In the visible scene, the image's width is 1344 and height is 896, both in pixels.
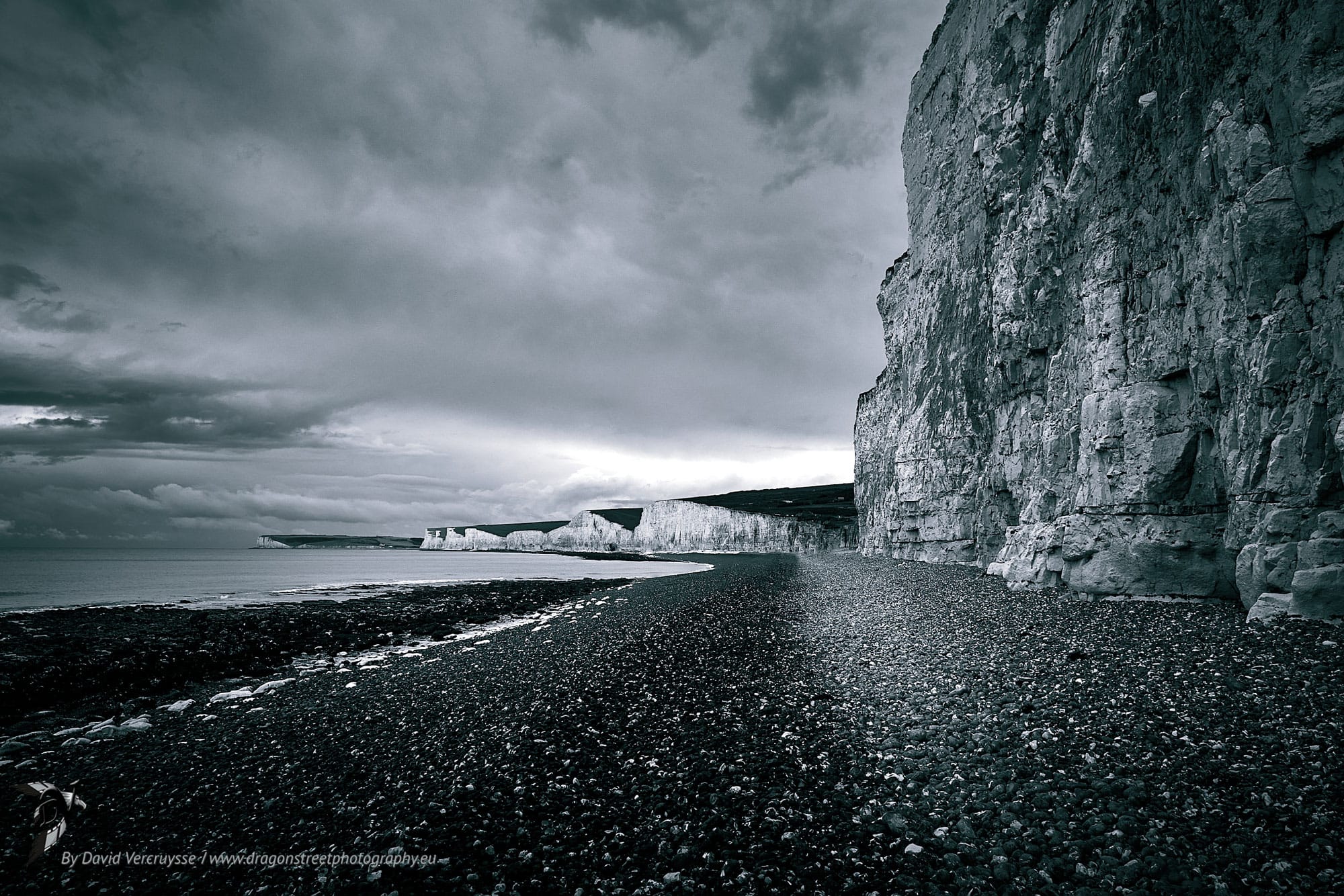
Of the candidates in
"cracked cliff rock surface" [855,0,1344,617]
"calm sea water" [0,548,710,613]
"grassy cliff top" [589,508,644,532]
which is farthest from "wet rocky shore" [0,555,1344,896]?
"grassy cliff top" [589,508,644,532]

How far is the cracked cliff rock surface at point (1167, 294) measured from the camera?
35.3 ft

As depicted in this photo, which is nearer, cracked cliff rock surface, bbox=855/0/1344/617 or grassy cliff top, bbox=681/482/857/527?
cracked cliff rock surface, bbox=855/0/1344/617

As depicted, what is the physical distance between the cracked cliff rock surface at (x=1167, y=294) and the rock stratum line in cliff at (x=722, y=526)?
6899 cm

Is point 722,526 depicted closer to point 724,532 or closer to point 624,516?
point 724,532

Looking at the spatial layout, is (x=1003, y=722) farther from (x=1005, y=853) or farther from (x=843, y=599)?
(x=843, y=599)

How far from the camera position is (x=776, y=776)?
624 centimetres

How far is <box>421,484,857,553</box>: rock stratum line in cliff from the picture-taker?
98062 millimetres

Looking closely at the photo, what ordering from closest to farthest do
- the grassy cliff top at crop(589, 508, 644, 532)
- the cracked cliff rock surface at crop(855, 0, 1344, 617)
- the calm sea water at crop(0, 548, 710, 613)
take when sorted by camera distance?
1. the cracked cliff rock surface at crop(855, 0, 1344, 617)
2. the calm sea water at crop(0, 548, 710, 613)
3. the grassy cliff top at crop(589, 508, 644, 532)

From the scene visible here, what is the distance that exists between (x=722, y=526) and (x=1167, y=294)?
97.2 meters

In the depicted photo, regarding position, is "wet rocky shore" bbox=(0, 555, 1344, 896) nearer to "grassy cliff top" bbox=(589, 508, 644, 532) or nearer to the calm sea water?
the calm sea water

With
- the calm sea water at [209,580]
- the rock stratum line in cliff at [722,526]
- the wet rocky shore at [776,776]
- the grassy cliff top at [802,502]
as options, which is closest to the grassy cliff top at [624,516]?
the rock stratum line in cliff at [722,526]

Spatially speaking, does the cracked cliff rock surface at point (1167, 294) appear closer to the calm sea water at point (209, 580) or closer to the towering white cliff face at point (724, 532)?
the calm sea water at point (209, 580)

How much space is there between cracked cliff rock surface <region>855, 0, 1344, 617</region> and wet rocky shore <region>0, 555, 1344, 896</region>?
3449 millimetres

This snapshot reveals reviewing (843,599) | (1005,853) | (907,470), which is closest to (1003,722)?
(1005,853)
